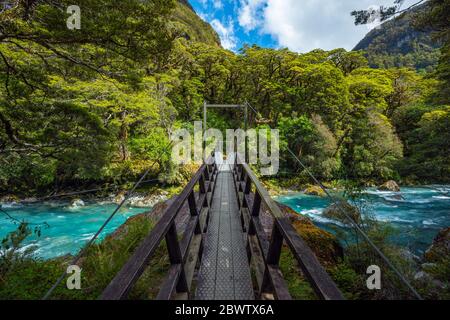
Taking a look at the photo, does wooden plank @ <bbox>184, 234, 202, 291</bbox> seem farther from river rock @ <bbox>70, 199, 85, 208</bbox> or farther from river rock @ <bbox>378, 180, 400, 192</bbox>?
river rock @ <bbox>378, 180, 400, 192</bbox>

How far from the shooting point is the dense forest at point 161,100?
3.27 m

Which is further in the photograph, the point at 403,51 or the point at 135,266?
the point at 403,51

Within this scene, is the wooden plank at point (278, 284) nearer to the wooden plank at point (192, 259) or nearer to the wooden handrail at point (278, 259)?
the wooden handrail at point (278, 259)

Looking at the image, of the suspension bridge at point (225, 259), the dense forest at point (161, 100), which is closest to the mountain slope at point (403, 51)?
the dense forest at point (161, 100)

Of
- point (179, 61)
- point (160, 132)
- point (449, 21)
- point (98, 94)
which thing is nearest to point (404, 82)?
point (449, 21)

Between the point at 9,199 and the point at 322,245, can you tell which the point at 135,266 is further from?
the point at 9,199

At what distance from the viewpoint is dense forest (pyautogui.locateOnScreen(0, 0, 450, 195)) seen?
3.27m

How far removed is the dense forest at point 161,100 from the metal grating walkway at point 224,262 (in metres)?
1.90

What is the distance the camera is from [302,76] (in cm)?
2034

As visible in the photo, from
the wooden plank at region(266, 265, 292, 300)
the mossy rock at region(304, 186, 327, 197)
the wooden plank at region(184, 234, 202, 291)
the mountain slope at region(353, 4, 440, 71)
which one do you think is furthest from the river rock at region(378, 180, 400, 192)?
the mountain slope at region(353, 4, 440, 71)

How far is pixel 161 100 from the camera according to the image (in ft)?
48.1

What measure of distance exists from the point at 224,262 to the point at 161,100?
13767mm

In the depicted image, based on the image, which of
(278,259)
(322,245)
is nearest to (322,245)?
(322,245)
